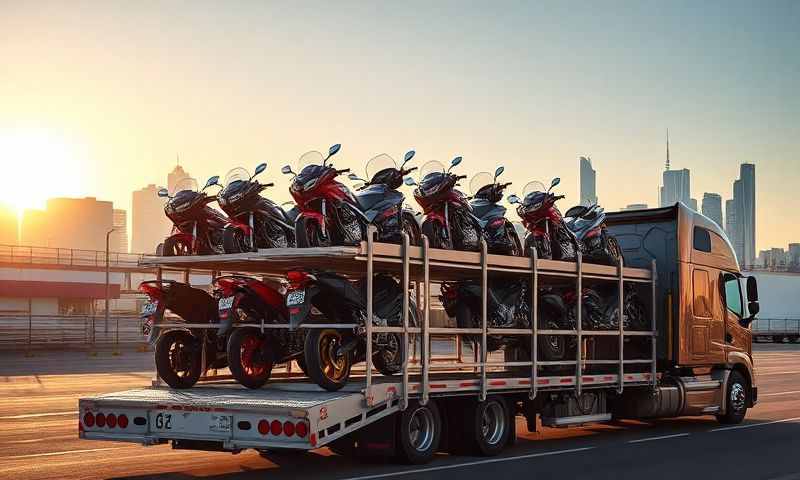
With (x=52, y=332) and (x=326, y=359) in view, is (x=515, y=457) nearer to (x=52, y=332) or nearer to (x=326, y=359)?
(x=326, y=359)

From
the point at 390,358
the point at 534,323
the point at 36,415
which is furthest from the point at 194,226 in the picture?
the point at 36,415

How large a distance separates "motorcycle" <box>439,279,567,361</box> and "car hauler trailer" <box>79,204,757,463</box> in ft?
0.62

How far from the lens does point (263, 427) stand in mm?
10547

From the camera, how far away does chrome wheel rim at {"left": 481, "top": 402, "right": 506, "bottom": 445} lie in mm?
13305

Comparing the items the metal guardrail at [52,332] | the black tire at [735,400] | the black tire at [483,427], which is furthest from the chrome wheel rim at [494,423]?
the metal guardrail at [52,332]

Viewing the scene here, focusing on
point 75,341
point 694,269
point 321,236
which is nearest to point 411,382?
point 321,236

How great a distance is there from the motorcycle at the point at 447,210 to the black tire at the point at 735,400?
6.38 metres

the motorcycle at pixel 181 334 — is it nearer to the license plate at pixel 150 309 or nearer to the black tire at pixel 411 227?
the license plate at pixel 150 309

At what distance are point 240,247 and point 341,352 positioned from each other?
6.11 ft

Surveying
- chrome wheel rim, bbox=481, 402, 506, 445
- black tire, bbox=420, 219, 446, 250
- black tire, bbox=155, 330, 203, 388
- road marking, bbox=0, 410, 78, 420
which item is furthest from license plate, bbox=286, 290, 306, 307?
road marking, bbox=0, 410, 78, 420

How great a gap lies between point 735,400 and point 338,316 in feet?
29.2

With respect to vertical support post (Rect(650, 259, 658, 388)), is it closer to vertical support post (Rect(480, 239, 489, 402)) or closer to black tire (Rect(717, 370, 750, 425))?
black tire (Rect(717, 370, 750, 425))

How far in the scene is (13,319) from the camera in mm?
48094

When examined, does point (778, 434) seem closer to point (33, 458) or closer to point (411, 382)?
point (411, 382)
